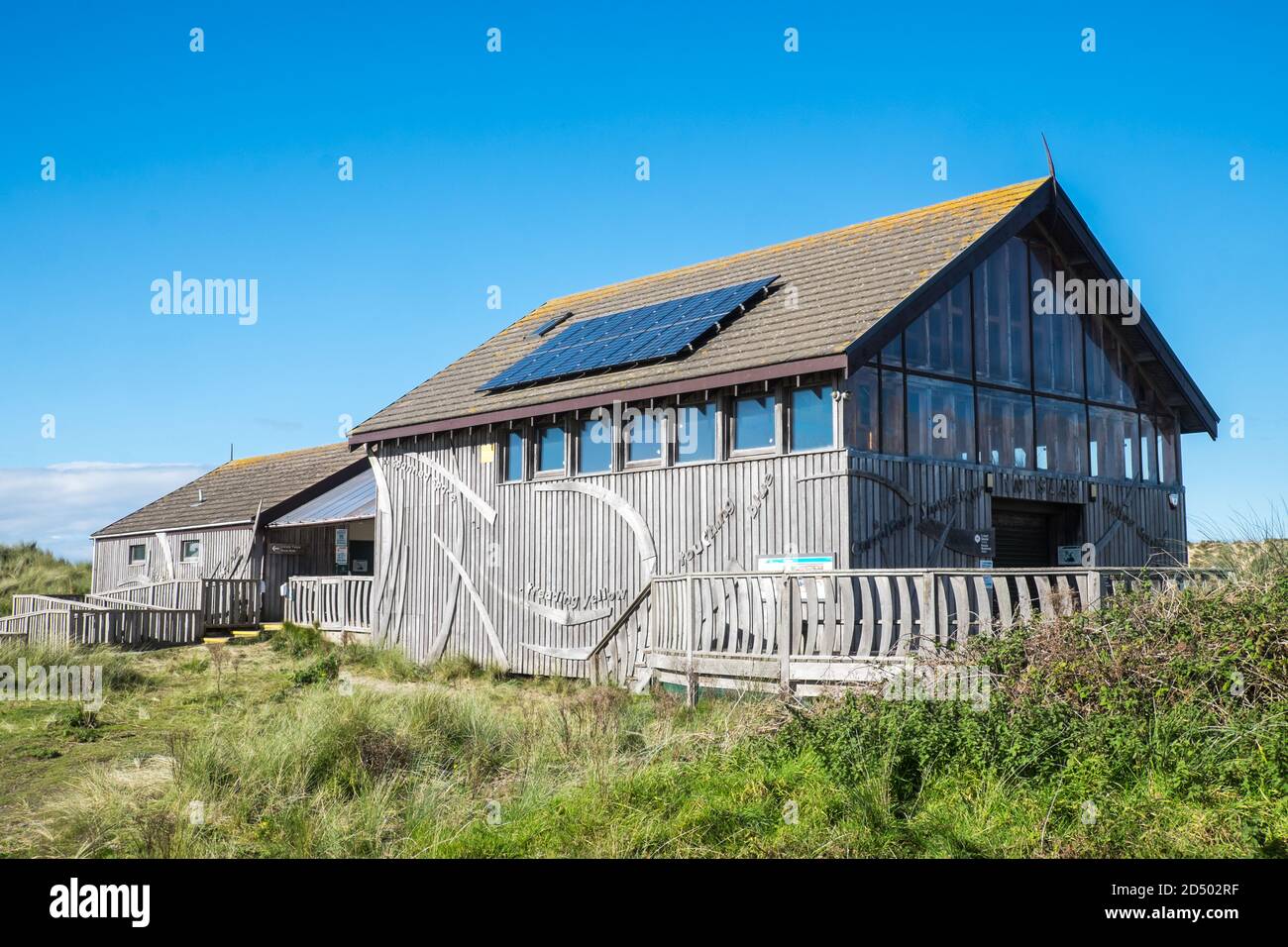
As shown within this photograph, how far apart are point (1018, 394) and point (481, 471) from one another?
354 inches

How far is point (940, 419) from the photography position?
16.7m

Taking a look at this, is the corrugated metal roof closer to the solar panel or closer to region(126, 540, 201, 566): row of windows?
region(126, 540, 201, 566): row of windows

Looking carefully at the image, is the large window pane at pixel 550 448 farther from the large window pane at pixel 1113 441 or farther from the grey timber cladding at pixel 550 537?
the large window pane at pixel 1113 441

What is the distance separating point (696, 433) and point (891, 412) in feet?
9.28

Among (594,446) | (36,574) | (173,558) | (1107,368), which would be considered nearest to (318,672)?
(594,446)

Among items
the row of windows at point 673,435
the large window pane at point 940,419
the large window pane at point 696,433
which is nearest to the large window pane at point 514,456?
the row of windows at point 673,435

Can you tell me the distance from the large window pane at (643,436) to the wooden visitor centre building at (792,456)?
1.7 inches

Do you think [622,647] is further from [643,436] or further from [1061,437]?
[1061,437]

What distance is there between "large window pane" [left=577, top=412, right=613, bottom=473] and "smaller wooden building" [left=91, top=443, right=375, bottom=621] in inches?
333

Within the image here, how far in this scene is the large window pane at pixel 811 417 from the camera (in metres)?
15.4

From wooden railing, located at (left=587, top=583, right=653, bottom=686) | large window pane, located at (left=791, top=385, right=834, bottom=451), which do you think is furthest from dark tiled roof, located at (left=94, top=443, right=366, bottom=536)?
large window pane, located at (left=791, top=385, right=834, bottom=451)

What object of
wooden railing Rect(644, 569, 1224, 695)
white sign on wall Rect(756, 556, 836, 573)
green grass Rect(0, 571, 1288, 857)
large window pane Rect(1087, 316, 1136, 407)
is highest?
large window pane Rect(1087, 316, 1136, 407)

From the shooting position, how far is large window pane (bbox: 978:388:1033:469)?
681 inches

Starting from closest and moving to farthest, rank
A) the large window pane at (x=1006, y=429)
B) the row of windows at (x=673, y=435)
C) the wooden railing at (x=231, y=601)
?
the row of windows at (x=673, y=435), the large window pane at (x=1006, y=429), the wooden railing at (x=231, y=601)
